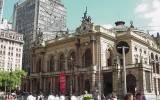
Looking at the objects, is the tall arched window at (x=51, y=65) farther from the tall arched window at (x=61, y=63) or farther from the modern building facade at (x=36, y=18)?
the modern building facade at (x=36, y=18)

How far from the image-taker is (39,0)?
12988 centimetres

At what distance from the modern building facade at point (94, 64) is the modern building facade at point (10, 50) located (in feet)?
136

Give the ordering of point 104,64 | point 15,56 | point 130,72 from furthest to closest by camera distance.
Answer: point 15,56, point 104,64, point 130,72

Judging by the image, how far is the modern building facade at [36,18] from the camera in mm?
127688

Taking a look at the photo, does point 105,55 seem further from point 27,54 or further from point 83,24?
point 27,54

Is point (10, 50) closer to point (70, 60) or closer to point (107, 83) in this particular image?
point (70, 60)

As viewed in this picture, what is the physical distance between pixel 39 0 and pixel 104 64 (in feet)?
241

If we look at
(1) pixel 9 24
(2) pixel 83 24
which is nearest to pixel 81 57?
(2) pixel 83 24

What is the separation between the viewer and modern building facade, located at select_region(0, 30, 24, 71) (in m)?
120

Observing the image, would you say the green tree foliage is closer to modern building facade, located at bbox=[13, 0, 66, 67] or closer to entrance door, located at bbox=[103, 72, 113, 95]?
modern building facade, located at bbox=[13, 0, 66, 67]

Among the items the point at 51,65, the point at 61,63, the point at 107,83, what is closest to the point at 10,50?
the point at 51,65

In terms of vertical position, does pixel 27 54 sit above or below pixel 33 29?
below

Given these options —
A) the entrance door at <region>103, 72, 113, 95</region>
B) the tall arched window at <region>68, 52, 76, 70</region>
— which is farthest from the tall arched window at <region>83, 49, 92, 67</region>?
the entrance door at <region>103, 72, 113, 95</region>

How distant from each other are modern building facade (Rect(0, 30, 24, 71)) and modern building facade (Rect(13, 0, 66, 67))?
5.59 m
